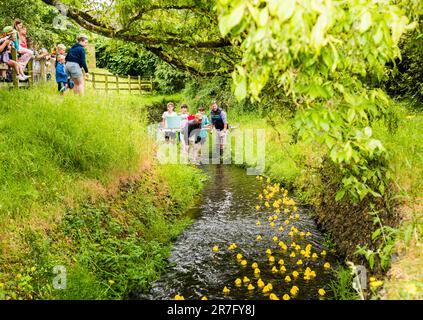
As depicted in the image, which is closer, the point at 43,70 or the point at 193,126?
the point at 43,70

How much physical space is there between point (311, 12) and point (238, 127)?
18.6 meters

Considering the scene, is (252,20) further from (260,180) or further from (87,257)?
(260,180)

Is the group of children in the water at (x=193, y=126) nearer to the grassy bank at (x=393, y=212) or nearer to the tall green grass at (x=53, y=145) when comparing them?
the grassy bank at (x=393, y=212)

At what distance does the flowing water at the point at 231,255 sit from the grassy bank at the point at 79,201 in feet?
1.27

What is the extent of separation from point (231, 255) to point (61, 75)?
8.15 meters

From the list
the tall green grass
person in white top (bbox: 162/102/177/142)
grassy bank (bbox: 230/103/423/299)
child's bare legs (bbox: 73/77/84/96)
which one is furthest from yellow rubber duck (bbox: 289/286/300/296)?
person in white top (bbox: 162/102/177/142)

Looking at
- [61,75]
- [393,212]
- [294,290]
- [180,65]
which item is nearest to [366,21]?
[393,212]

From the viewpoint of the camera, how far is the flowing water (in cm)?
641

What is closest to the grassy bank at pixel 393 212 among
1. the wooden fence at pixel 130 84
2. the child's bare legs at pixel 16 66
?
the child's bare legs at pixel 16 66

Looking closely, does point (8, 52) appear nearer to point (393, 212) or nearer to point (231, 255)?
point (231, 255)

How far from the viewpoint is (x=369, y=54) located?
10.7 feet

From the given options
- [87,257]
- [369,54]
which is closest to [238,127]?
[87,257]

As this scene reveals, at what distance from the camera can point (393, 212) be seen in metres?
5.90

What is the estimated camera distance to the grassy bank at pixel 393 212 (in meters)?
4.58
